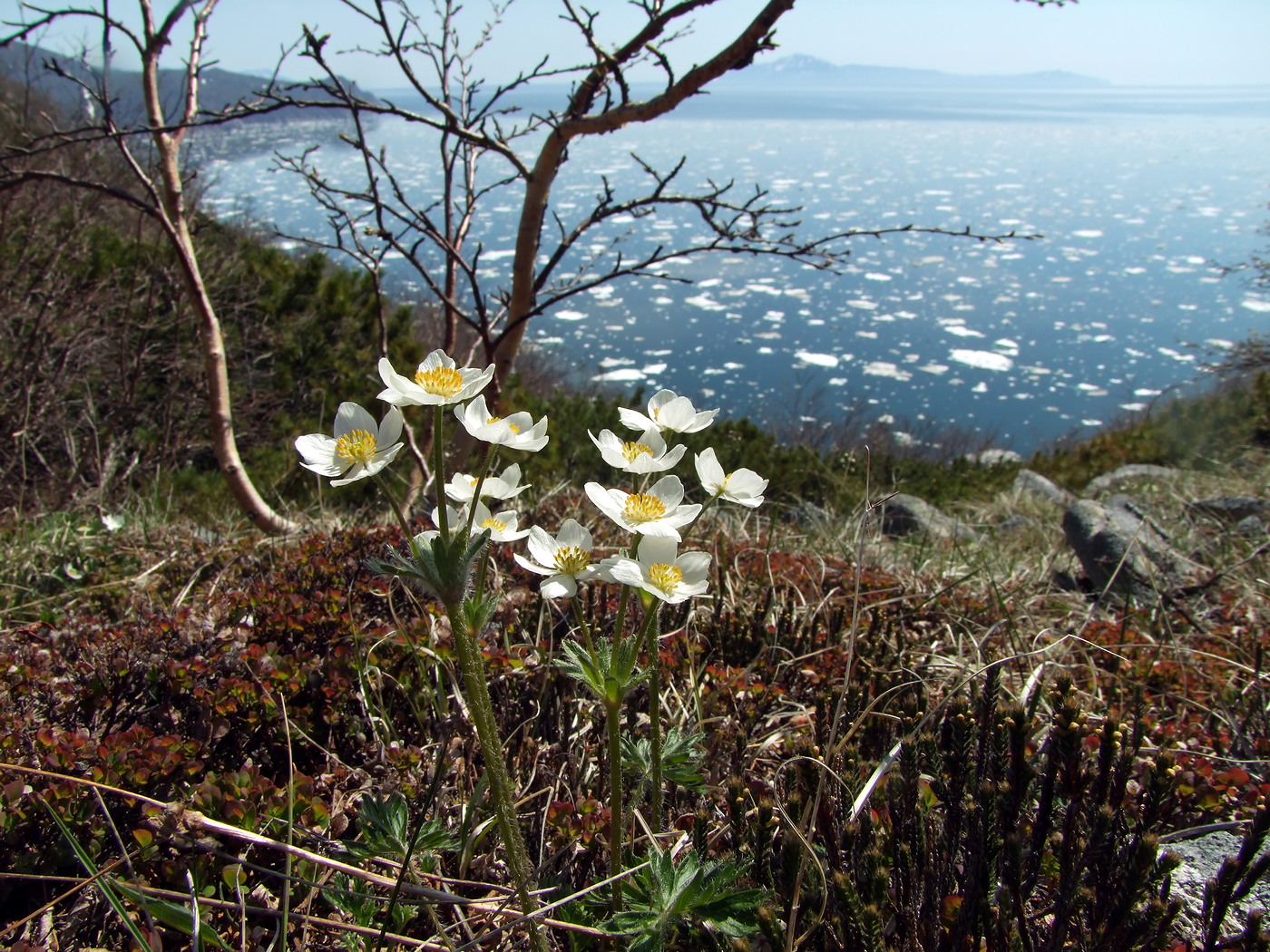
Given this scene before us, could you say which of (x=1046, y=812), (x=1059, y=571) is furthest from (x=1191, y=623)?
(x=1046, y=812)

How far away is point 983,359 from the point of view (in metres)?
30.8

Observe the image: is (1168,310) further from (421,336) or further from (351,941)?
(351,941)

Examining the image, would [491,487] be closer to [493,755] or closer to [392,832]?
[493,755]

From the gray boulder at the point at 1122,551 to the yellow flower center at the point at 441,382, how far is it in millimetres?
3162

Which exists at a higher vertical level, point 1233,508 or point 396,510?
point 396,510

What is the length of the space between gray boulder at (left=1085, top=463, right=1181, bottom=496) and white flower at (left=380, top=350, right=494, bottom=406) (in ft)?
27.6

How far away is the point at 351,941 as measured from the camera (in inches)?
49.3

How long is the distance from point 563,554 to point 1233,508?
5.69m

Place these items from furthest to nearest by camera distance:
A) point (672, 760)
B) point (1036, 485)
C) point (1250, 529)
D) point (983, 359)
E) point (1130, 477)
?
point (983, 359)
point (1036, 485)
point (1130, 477)
point (1250, 529)
point (672, 760)

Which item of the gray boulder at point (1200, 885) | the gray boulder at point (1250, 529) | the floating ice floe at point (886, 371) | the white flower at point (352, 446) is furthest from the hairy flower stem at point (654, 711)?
the floating ice floe at point (886, 371)

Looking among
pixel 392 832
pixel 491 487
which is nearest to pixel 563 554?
pixel 491 487

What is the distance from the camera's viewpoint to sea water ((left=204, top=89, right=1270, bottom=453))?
26.0 metres

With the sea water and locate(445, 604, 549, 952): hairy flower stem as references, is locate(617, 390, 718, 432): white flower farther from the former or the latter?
the sea water

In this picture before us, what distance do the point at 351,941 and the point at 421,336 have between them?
957 inches
